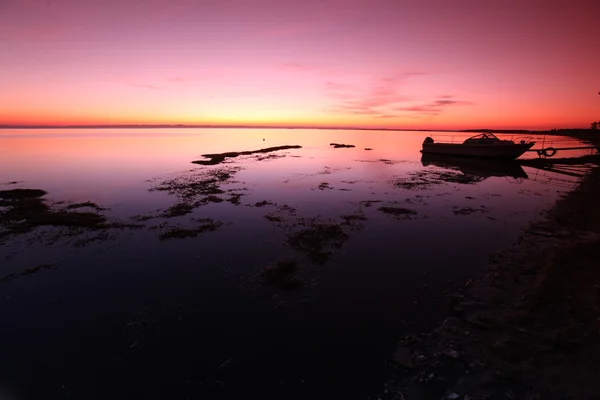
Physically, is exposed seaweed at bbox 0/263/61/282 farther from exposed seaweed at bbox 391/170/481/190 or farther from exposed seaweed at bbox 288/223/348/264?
exposed seaweed at bbox 391/170/481/190

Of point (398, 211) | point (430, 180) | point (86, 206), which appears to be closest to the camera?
point (398, 211)

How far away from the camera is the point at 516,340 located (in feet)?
23.2

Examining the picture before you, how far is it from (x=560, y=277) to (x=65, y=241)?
21.3 meters

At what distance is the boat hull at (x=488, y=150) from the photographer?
44.9m

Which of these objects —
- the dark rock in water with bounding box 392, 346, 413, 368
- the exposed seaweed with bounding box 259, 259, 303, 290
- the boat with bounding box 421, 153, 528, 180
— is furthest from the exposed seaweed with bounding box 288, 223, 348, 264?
the boat with bounding box 421, 153, 528, 180

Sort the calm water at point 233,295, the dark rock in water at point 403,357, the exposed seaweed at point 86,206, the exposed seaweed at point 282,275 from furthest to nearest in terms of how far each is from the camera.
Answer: the exposed seaweed at point 86,206 → the exposed seaweed at point 282,275 → the dark rock in water at point 403,357 → the calm water at point 233,295

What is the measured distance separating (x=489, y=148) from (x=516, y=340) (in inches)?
1981

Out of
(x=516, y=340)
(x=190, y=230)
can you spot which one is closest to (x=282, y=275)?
(x=516, y=340)

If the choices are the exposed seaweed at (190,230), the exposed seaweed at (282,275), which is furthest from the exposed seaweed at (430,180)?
the exposed seaweed at (282,275)

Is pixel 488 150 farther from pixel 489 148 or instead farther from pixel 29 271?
pixel 29 271

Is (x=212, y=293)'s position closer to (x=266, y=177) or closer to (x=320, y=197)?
(x=320, y=197)

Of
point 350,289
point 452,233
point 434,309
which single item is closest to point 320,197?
point 452,233

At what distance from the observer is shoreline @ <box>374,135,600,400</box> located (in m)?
5.90

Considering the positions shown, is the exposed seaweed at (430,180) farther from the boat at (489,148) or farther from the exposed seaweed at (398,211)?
the boat at (489,148)
